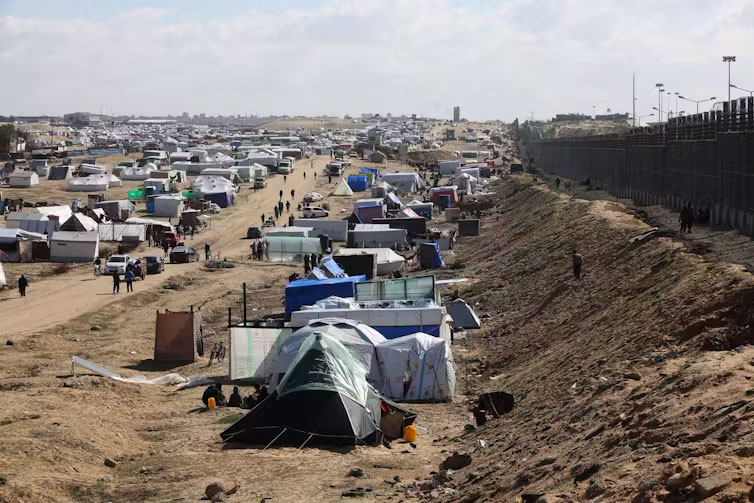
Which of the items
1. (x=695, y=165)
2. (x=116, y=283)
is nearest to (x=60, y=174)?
(x=116, y=283)

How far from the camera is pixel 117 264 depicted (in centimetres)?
3984

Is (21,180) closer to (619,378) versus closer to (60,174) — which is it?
(60,174)

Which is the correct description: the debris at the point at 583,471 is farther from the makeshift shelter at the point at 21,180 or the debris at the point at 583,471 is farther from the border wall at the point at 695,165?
the makeshift shelter at the point at 21,180

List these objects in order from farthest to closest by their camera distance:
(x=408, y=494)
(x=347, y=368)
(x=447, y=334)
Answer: (x=447, y=334) < (x=347, y=368) < (x=408, y=494)

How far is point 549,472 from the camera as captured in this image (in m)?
11.2

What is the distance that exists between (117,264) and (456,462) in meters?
28.6

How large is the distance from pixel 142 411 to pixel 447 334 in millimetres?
6613

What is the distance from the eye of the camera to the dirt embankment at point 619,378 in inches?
381

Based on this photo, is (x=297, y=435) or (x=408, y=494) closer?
(x=408, y=494)

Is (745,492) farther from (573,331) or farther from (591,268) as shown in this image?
(591,268)

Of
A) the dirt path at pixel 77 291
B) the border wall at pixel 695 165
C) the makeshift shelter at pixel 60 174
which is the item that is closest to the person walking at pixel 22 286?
the dirt path at pixel 77 291

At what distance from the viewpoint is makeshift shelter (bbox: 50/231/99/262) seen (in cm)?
4441

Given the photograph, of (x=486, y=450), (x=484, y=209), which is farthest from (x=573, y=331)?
(x=484, y=209)

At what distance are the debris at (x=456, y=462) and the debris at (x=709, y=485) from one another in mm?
5372
